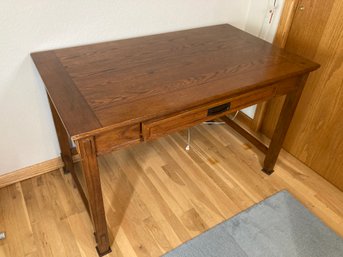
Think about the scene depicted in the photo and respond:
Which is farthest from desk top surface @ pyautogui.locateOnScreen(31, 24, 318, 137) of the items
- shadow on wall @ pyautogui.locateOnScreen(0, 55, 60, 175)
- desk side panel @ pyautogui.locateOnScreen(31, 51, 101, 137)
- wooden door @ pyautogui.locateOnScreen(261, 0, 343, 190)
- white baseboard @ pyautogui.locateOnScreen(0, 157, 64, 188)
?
white baseboard @ pyautogui.locateOnScreen(0, 157, 64, 188)

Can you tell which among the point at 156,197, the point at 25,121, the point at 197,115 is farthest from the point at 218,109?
the point at 25,121

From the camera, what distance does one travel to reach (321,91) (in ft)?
5.24

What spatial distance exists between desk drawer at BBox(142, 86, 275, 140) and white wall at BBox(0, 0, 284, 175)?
66 centimetres

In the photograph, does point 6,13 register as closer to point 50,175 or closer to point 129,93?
point 129,93

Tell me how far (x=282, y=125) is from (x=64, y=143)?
1.17 meters

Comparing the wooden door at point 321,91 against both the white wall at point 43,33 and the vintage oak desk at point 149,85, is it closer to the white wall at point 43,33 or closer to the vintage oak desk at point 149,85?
the vintage oak desk at point 149,85

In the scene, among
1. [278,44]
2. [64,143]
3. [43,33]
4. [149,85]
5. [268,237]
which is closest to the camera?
[149,85]

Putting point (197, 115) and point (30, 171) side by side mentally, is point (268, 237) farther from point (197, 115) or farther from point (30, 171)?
point (30, 171)

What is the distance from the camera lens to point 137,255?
4.21 feet

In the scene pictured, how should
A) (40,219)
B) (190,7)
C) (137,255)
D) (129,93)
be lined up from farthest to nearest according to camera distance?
(190,7) < (40,219) < (137,255) < (129,93)

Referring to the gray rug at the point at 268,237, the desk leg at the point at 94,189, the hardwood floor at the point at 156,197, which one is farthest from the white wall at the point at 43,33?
the gray rug at the point at 268,237

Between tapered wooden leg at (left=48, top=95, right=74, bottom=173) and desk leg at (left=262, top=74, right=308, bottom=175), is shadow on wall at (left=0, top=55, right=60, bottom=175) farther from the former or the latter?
desk leg at (left=262, top=74, right=308, bottom=175)

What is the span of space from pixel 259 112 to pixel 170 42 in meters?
0.85

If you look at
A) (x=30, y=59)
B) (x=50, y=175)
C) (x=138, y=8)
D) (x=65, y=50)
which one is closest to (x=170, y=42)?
(x=138, y=8)
